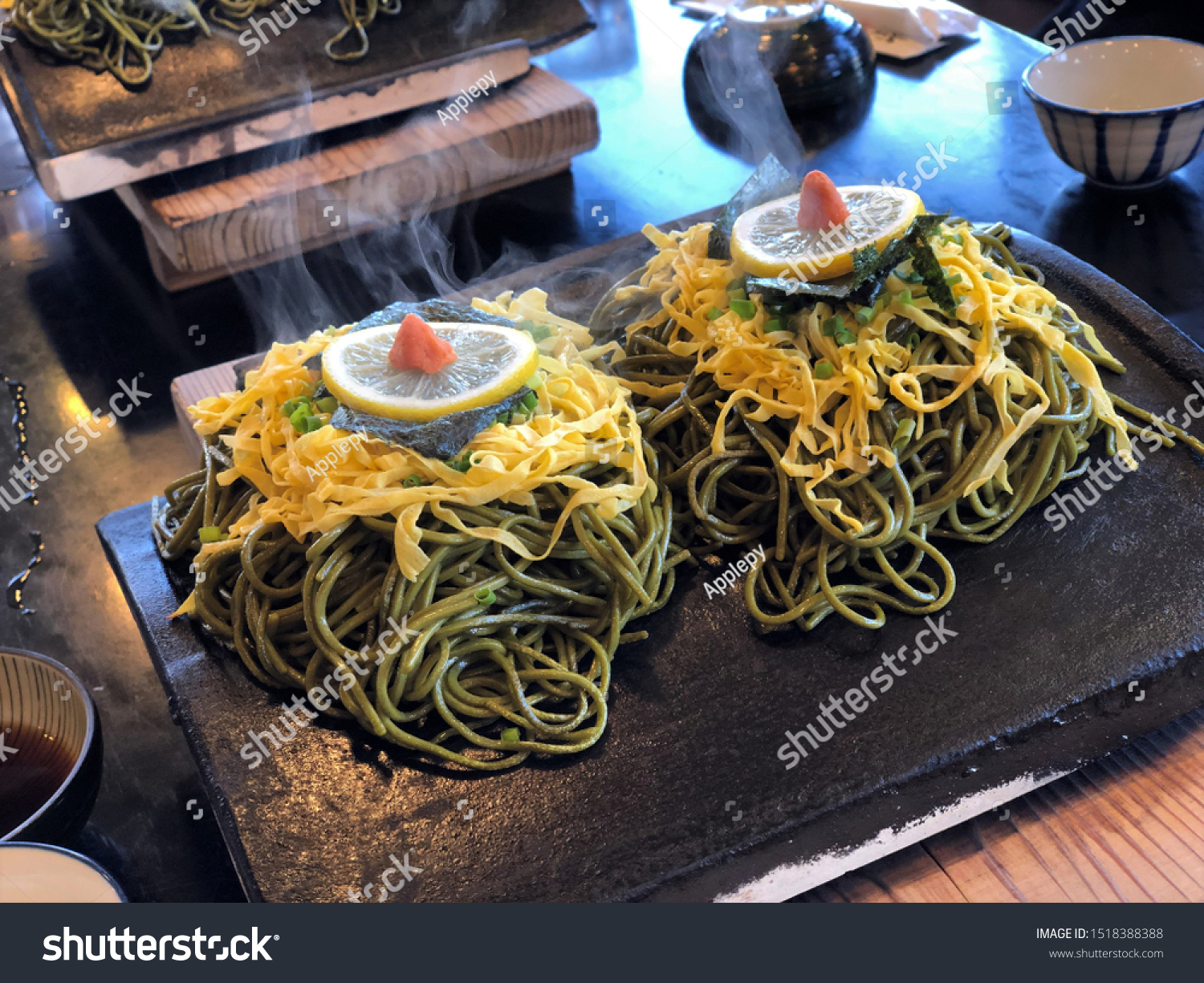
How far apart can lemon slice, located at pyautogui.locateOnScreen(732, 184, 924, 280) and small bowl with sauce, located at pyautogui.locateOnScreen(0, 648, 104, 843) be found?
1.78m

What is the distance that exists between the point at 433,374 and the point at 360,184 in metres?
2.41

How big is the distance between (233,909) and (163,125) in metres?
3.19

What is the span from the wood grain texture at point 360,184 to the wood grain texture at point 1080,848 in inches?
132

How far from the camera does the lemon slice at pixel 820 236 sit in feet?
8.27

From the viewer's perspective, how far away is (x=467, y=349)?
2.40 m

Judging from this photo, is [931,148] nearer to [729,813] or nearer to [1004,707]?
[1004,707]

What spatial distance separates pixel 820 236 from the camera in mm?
2572

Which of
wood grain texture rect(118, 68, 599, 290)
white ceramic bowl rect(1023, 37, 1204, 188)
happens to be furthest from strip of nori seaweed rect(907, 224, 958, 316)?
wood grain texture rect(118, 68, 599, 290)

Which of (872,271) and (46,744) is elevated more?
(872,271)

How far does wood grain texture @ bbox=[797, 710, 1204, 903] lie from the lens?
2082 mm

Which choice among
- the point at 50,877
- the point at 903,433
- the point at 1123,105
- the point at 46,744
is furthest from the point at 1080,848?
the point at 1123,105

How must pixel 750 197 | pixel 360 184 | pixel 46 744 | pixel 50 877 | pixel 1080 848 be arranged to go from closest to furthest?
pixel 50 877
pixel 1080 848
pixel 46 744
pixel 750 197
pixel 360 184

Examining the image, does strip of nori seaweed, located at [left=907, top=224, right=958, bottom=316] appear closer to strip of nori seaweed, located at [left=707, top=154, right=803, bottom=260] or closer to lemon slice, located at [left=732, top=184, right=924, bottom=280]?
lemon slice, located at [left=732, top=184, right=924, bottom=280]

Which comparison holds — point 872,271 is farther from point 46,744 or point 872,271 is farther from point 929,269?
point 46,744
